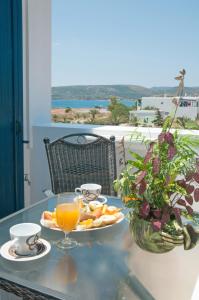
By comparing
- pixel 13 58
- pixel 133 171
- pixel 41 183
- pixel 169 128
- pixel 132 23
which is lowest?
pixel 41 183

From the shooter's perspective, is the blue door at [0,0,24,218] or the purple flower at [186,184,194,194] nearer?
the purple flower at [186,184,194,194]

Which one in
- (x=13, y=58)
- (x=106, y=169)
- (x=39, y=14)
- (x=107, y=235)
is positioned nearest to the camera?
(x=107, y=235)

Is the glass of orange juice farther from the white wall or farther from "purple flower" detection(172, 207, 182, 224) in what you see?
the white wall

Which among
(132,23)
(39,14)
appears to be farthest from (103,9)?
(39,14)

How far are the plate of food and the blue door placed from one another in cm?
137

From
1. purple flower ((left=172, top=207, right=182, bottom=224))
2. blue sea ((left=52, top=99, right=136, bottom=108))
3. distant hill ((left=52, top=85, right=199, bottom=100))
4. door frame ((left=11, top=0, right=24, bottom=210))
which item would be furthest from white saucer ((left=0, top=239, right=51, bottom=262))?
blue sea ((left=52, top=99, right=136, bottom=108))

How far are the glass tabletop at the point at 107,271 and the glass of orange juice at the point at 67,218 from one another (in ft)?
0.10

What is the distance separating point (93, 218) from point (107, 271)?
1.02 ft

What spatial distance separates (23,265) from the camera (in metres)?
0.91

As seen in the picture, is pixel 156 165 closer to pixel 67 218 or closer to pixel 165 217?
pixel 165 217

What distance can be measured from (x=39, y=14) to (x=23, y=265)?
228 centimetres

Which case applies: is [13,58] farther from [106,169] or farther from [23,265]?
[23,265]

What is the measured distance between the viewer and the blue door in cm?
239

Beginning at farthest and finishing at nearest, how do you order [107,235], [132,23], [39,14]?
[132,23] < [39,14] < [107,235]
